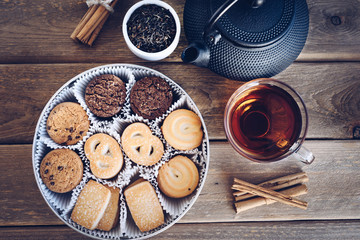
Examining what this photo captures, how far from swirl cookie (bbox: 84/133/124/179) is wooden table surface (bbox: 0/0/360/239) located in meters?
0.24

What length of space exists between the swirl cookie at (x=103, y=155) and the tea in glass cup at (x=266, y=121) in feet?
1.23

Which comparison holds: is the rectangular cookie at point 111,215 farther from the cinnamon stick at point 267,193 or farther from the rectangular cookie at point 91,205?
the cinnamon stick at point 267,193

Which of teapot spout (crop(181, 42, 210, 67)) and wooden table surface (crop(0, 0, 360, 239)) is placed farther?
wooden table surface (crop(0, 0, 360, 239))

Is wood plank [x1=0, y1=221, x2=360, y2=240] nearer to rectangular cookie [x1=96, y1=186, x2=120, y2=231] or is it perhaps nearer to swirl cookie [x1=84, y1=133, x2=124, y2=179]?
rectangular cookie [x1=96, y1=186, x2=120, y2=231]

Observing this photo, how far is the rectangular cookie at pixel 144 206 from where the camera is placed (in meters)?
0.83

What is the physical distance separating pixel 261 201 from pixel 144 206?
1.34ft

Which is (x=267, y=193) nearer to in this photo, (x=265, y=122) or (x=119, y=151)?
(x=265, y=122)

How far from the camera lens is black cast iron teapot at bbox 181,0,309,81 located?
0.71m

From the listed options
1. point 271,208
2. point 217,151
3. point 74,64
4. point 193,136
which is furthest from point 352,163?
point 74,64

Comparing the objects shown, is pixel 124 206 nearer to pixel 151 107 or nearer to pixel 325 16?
pixel 151 107

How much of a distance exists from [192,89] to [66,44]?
1.58 feet

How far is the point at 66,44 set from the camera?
3.04 ft

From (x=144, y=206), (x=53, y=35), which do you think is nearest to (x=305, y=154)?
(x=144, y=206)

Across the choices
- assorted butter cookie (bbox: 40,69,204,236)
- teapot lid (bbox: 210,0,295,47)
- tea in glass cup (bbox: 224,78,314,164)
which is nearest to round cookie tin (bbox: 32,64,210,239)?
assorted butter cookie (bbox: 40,69,204,236)
